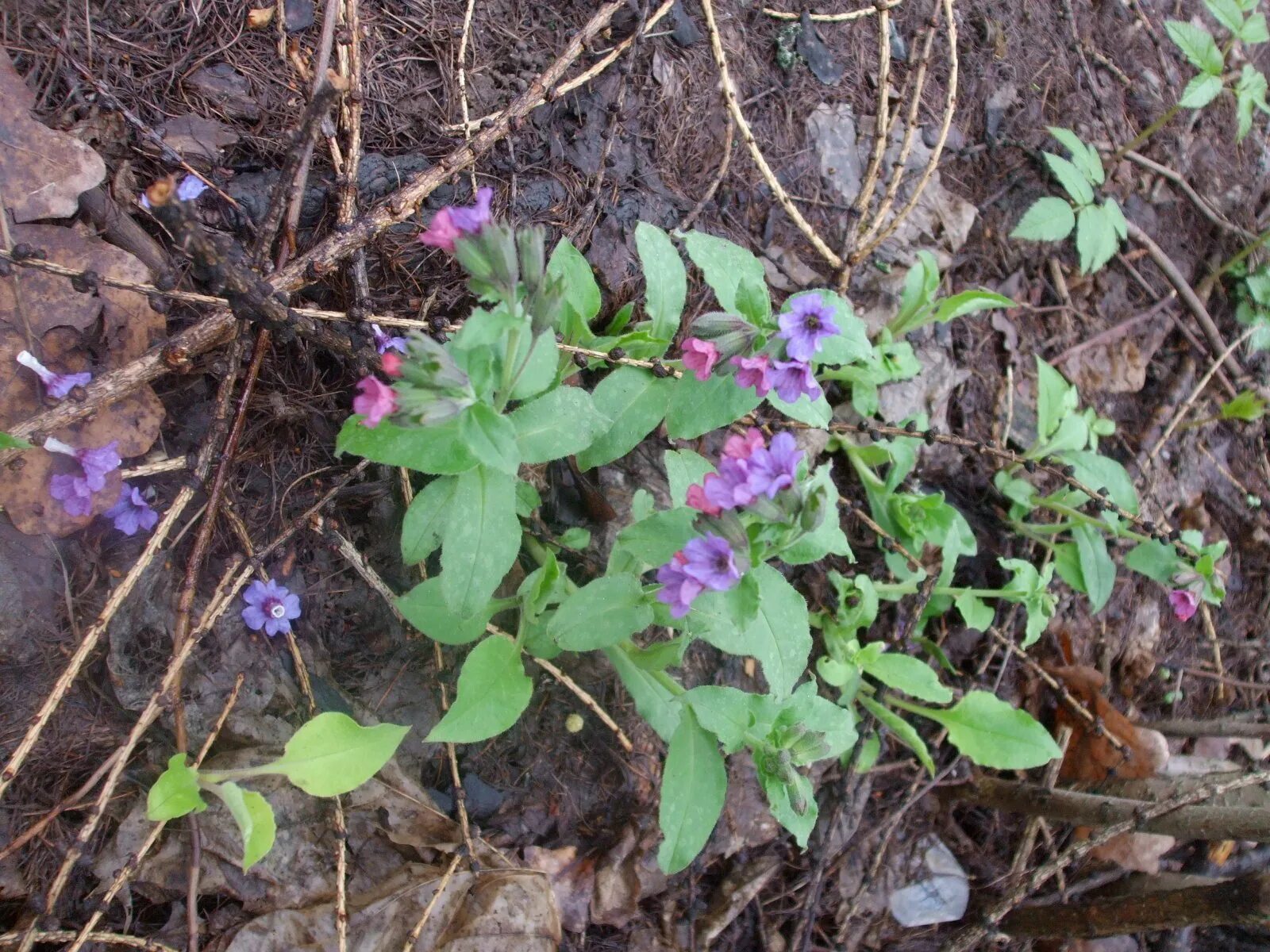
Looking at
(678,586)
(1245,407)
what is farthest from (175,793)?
(1245,407)

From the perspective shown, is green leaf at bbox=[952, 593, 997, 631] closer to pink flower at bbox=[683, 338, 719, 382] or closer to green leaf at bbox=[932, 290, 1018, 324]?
green leaf at bbox=[932, 290, 1018, 324]

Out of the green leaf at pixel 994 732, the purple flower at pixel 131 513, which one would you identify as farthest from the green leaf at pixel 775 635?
the purple flower at pixel 131 513

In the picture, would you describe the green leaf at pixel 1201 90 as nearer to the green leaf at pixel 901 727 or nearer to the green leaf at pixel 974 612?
the green leaf at pixel 974 612

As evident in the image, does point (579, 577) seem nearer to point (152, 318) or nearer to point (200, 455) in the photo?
point (200, 455)

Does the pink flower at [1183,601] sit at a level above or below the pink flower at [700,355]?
below

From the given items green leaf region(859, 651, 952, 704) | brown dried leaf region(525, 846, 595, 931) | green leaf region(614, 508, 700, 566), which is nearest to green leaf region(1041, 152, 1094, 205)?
green leaf region(859, 651, 952, 704)

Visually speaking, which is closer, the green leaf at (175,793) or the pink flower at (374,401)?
the pink flower at (374,401)

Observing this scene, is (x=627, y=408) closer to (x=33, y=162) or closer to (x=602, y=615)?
(x=602, y=615)
